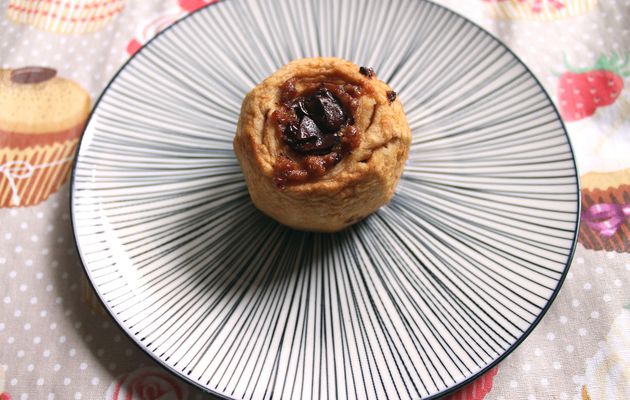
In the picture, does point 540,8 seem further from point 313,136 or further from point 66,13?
point 66,13

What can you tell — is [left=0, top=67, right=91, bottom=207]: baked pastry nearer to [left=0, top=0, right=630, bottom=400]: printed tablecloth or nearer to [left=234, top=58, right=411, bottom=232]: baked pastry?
[left=0, top=0, right=630, bottom=400]: printed tablecloth

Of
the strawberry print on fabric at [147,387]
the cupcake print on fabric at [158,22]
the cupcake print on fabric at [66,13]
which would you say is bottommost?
the strawberry print on fabric at [147,387]

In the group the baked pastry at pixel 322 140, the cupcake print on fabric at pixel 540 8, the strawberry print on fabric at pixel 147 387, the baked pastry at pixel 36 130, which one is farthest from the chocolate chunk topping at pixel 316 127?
the cupcake print on fabric at pixel 540 8

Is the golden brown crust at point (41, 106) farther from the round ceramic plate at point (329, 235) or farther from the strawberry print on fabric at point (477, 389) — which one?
the strawberry print on fabric at point (477, 389)

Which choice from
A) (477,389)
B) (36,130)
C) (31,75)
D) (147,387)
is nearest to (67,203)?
(36,130)

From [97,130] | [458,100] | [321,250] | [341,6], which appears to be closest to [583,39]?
[458,100]

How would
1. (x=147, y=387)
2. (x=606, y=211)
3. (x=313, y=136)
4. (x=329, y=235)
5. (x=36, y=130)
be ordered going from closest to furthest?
1. (x=313, y=136)
2. (x=147, y=387)
3. (x=329, y=235)
4. (x=606, y=211)
5. (x=36, y=130)

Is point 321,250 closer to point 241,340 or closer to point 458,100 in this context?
point 241,340
